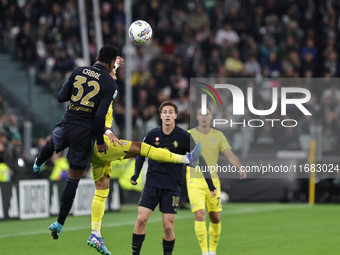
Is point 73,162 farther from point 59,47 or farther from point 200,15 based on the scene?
point 200,15

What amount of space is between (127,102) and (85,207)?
14.2 ft

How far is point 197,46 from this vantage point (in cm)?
2244

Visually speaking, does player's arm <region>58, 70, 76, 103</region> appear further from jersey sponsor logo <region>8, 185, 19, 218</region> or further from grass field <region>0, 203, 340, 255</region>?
jersey sponsor logo <region>8, 185, 19, 218</region>

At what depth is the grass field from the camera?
1058 centimetres

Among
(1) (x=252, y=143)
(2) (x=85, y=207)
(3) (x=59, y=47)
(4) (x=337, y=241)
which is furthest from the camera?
(3) (x=59, y=47)

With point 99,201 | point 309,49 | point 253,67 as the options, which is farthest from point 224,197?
point 99,201

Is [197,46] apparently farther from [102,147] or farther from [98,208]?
[102,147]

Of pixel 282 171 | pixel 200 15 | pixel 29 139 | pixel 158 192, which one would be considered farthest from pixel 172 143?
pixel 200 15

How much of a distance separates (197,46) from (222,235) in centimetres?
1110

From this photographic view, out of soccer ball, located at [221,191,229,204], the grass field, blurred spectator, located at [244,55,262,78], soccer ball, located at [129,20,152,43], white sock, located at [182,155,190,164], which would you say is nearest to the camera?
white sock, located at [182,155,190,164]

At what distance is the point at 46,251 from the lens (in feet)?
33.4

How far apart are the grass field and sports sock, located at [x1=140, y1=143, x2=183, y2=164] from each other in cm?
248

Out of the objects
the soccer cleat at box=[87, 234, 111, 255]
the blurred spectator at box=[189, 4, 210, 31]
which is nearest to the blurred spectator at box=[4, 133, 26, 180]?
the soccer cleat at box=[87, 234, 111, 255]

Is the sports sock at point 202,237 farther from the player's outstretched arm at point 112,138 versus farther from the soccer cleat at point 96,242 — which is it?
the player's outstretched arm at point 112,138
